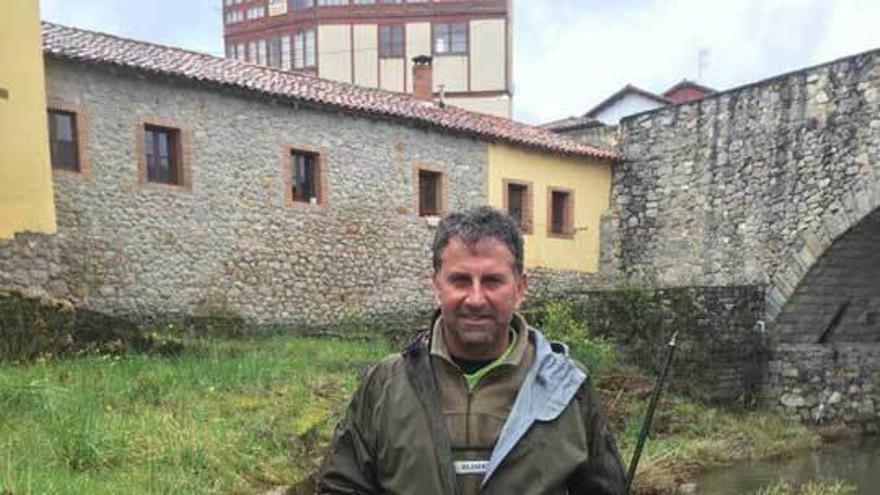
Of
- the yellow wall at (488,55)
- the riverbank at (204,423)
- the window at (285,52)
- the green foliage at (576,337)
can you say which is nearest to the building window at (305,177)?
the riverbank at (204,423)

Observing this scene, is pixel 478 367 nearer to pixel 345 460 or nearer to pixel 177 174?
pixel 345 460

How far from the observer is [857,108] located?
39.6 ft

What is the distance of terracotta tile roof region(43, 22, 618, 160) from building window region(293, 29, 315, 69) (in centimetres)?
1867

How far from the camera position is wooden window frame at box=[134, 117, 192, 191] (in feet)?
38.7

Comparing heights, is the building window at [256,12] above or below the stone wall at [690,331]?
above

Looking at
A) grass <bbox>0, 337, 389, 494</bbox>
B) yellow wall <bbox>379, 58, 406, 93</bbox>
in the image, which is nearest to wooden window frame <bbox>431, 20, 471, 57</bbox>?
yellow wall <bbox>379, 58, 406, 93</bbox>

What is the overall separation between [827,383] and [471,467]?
12.7 metres

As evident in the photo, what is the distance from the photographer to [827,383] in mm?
12844

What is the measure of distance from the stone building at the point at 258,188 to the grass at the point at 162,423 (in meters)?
3.73

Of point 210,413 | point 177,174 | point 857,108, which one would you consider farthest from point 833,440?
point 177,174

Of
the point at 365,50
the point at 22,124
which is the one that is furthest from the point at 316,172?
the point at 365,50

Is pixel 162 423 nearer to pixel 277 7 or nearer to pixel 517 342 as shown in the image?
pixel 517 342

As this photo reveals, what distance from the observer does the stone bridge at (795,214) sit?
12.3 metres

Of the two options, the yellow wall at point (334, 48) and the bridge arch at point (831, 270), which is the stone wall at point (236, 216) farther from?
the yellow wall at point (334, 48)
